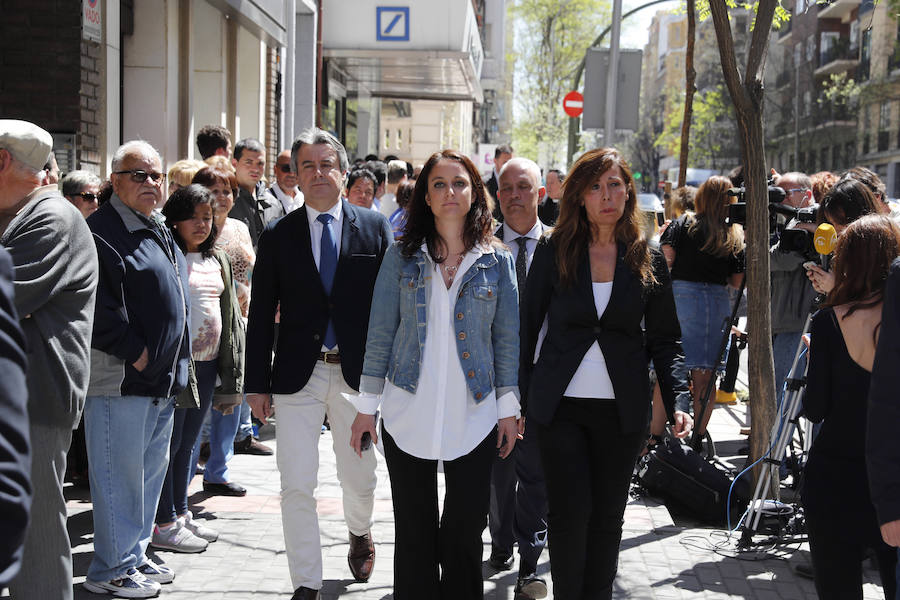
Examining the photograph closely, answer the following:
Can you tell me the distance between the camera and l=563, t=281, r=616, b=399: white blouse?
418 cm

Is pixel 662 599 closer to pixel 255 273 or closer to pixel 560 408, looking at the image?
pixel 560 408

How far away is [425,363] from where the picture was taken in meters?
4.07

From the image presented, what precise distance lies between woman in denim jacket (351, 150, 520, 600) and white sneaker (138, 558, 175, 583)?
1564 mm

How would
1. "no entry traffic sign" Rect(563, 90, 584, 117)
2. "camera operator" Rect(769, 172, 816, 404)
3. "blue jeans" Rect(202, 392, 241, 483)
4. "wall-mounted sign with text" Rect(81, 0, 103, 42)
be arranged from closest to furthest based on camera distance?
1. "blue jeans" Rect(202, 392, 241, 483)
2. "camera operator" Rect(769, 172, 816, 404)
3. "wall-mounted sign with text" Rect(81, 0, 103, 42)
4. "no entry traffic sign" Rect(563, 90, 584, 117)

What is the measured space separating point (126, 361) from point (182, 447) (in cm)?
125

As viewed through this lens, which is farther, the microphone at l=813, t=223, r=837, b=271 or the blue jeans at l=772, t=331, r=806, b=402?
the blue jeans at l=772, t=331, r=806, b=402

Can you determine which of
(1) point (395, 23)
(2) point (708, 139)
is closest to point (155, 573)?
(1) point (395, 23)

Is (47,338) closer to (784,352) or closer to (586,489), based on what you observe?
(586,489)

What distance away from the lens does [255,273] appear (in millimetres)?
4848

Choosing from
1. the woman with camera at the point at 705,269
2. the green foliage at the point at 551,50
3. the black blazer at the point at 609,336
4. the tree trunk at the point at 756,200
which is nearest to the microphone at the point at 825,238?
the black blazer at the point at 609,336

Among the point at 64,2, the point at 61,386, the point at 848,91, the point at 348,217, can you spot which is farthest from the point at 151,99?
the point at 848,91

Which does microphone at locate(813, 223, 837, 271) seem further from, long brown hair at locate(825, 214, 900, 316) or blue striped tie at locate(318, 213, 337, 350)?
blue striped tie at locate(318, 213, 337, 350)

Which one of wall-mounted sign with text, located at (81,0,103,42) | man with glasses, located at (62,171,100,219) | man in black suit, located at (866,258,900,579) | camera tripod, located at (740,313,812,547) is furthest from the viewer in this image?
wall-mounted sign with text, located at (81,0,103,42)

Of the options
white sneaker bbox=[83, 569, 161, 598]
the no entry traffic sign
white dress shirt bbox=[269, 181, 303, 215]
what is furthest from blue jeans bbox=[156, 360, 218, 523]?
the no entry traffic sign
